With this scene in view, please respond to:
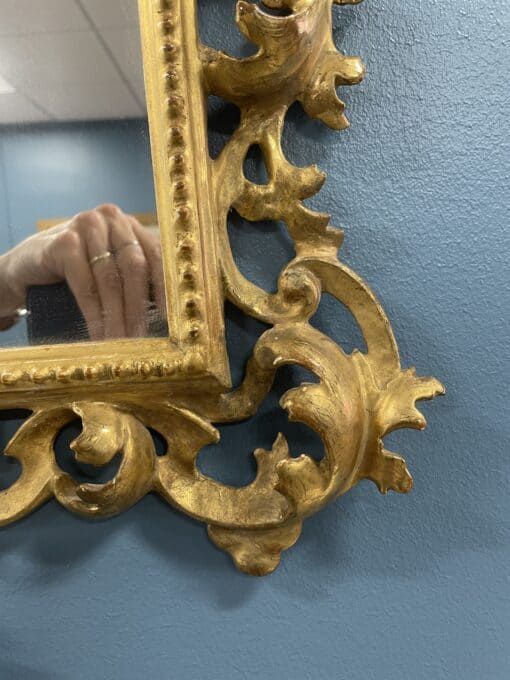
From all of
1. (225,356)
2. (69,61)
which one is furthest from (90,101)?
(225,356)

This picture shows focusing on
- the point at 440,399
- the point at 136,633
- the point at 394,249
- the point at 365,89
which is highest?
the point at 365,89

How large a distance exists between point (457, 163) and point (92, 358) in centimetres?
30

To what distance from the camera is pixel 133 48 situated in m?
0.43

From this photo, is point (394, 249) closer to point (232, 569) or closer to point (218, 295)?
point (218, 295)

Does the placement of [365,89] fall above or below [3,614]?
above

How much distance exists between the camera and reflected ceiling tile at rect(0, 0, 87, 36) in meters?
0.43

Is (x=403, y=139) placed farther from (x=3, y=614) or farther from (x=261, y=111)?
(x=3, y=614)

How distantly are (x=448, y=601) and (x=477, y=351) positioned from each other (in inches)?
7.3

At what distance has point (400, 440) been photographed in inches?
17.9

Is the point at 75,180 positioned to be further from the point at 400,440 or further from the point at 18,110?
the point at 400,440

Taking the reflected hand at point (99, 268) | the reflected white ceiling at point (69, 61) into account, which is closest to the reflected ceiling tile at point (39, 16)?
the reflected white ceiling at point (69, 61)

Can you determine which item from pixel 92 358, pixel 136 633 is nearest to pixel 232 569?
pixel 136 633

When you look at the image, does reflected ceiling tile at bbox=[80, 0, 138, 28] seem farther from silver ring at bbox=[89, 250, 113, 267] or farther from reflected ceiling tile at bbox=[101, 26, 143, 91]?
silver ring at bbox=[89, 250, 113, 267]

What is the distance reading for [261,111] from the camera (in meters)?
0.44
